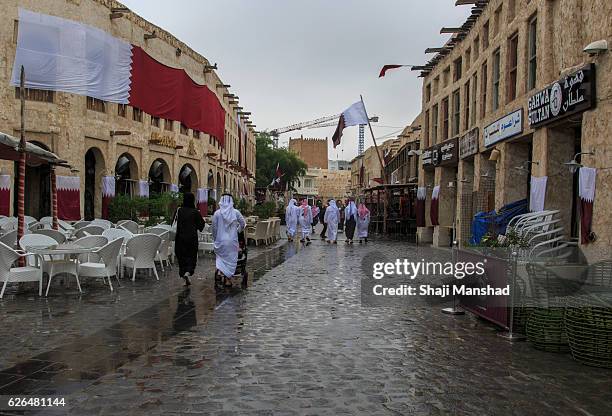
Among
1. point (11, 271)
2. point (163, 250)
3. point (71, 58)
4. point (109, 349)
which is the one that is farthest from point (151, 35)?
point (109, 349)

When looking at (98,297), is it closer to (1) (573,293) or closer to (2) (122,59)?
(1) (573,293)

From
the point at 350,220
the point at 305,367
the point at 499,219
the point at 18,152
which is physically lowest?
the point at 305,367

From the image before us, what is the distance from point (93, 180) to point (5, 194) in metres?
4.84

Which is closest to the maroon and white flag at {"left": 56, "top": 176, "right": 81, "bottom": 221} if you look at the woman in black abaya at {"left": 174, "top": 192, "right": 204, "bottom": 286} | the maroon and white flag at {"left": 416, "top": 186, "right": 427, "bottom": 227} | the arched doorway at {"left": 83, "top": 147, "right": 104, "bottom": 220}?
the arched doorway at {"left": 83, "top": 147, "right": 104, "bottom": 220}

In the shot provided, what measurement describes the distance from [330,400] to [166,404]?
4.22ft

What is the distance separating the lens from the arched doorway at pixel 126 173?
25094mm

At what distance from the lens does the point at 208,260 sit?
50.0 ft

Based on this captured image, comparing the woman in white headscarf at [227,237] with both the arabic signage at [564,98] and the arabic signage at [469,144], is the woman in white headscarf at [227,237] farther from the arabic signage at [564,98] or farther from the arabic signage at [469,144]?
the arabic signage at [469,144]

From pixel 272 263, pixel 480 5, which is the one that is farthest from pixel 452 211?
pixel 272 263

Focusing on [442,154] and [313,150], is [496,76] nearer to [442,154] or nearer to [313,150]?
[442,154]

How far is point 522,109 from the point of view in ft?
43.9

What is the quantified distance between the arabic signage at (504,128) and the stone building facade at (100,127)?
47.6 feet

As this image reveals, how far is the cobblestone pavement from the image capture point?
14.3 feet

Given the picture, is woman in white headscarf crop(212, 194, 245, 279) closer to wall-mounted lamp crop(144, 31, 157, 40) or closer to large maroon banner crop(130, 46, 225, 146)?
large maroon banner crop(130, 46, 225, 146)
